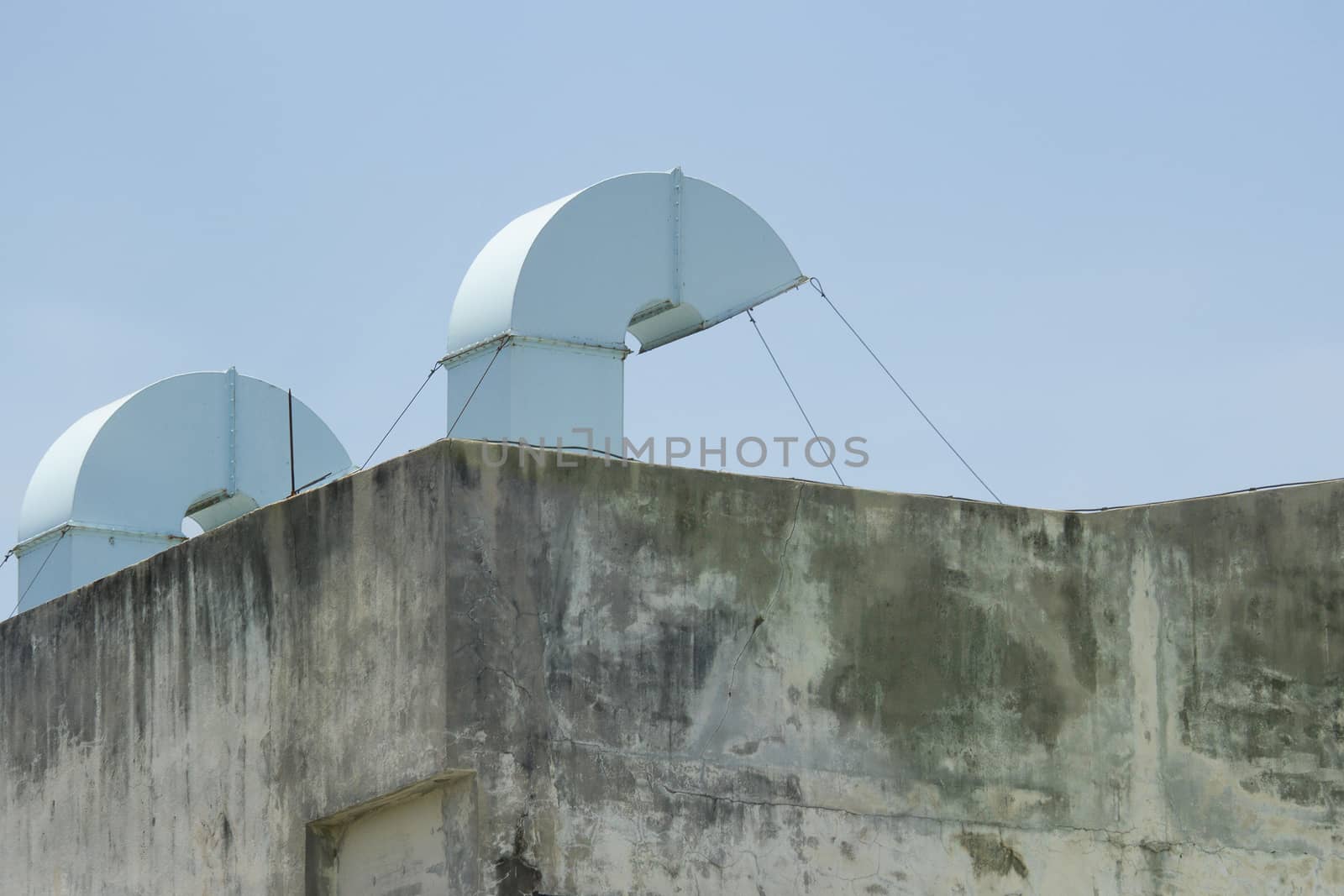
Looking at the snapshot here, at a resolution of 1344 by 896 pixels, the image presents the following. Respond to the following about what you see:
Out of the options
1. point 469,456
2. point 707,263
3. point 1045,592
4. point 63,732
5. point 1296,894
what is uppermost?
point 707,263

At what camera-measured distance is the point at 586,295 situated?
1237 centimetres

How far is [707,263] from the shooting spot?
42.7ft

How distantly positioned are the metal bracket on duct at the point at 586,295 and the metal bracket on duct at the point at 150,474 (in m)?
3.32

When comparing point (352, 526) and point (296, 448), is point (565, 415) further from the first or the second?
point (296, 448)

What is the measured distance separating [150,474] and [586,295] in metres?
4.41

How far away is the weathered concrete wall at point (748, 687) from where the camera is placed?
9.70m

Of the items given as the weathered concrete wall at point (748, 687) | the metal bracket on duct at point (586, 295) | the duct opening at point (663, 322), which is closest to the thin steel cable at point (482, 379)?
the metal bracket on duct at point (586, 295)

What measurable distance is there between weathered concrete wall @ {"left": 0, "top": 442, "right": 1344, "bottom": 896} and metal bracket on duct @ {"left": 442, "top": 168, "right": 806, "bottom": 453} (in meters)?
1.93

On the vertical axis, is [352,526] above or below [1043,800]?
above

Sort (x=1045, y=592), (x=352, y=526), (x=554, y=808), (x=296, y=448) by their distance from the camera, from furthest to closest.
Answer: (x=296, y=448), (x=1045, y=592), (x=352, y=526), (x=554, y=808)

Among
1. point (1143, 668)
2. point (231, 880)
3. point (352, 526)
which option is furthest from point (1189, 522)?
point (231, 880)

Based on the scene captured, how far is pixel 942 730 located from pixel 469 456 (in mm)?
2755

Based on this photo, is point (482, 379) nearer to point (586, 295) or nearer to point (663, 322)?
point (586, 295)

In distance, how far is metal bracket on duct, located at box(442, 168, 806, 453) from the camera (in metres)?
12.1
